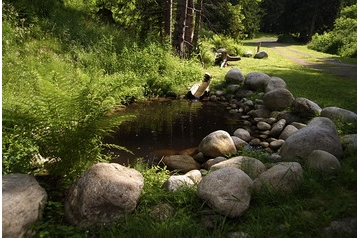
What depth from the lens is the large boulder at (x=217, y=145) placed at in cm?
654

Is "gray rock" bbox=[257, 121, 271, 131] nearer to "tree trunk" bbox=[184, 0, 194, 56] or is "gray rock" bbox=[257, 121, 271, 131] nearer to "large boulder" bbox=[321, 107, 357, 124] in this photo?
"large boulder" bbox=[321, 107, 357, 124]

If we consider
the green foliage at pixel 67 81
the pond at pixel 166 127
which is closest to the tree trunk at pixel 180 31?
the green foliage at pixel 67 81

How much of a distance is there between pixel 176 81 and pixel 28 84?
625 centimetres

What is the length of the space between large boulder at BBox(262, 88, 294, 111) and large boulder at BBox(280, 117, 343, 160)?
4.06 meters

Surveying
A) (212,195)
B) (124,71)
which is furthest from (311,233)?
(124,71)

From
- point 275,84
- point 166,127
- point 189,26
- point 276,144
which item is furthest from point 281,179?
point 189,26

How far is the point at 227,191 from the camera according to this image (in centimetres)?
382

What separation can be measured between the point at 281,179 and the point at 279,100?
572cm

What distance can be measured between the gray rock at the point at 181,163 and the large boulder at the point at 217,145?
37cm

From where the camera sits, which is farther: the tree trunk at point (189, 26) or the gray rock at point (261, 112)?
the tree trunk at point (189, 26)

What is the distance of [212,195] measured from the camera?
3863 millimetres

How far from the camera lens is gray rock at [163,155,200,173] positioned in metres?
6.09

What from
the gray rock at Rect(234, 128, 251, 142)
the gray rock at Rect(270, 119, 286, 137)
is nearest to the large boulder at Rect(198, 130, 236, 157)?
the gray rock at Rect(234, 128, 251, 142)

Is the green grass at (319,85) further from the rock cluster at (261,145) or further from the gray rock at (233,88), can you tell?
the gray rock at (233,88)
